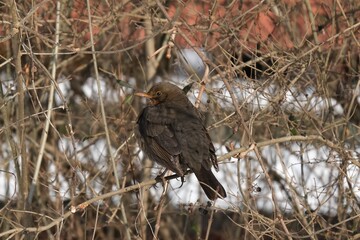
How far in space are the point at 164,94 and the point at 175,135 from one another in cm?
44

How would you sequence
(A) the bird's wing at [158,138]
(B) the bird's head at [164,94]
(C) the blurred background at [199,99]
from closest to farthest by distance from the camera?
(C) the blurred background at [199,99]
(A) the bird's wing at [158,138]
(B) the bird's head at [164,94]

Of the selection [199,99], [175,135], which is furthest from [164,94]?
[199,99]

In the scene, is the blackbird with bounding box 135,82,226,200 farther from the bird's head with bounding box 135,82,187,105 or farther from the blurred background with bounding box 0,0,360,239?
the blurred background with bounding box 0,0,360,239

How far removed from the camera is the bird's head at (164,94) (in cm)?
618

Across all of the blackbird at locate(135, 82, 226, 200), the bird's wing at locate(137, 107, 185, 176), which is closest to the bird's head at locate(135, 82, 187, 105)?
the blackbird at locate(135, 82, 226, 200)

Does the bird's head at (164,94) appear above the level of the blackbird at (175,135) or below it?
above

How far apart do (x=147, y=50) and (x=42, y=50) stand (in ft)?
3.76

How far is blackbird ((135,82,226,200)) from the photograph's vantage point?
5641 millimetres

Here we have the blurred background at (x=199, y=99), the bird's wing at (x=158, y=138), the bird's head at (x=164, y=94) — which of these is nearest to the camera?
the blurred background at (x=199, y=99)

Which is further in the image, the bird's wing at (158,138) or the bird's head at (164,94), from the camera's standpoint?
the bird's head at (164,94)

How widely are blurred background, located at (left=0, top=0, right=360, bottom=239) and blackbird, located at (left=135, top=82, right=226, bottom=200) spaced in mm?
151

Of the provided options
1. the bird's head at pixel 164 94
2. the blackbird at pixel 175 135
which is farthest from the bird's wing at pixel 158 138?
the bird's head at pixel 164 94

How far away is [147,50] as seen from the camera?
7.61m

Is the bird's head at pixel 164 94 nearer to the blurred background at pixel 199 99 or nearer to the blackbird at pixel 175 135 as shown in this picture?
the blackbird at pixel 175 135
